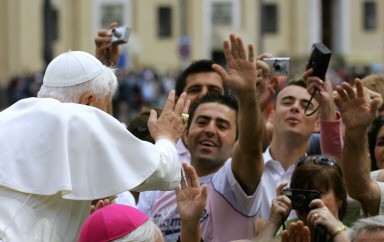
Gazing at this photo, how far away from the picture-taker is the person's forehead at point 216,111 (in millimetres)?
7410

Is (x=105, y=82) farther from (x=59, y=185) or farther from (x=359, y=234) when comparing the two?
(x=359, y=234)

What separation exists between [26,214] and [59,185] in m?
0.22

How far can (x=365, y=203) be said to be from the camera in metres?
6.53

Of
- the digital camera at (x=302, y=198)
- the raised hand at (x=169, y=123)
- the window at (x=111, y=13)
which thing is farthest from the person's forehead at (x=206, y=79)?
the window at (x=111, y=13)

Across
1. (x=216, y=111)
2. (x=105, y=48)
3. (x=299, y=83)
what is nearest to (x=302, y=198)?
(x=216, y=111)

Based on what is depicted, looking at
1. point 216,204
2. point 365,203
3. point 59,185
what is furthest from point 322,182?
point 59,185

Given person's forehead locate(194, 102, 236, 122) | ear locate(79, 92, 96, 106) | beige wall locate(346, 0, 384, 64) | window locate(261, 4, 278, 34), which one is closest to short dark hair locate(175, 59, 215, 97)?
person's forehead locate(194, 102, 236, 122)

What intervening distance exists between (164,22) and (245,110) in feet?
178

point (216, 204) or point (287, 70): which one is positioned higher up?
point (287, 70)

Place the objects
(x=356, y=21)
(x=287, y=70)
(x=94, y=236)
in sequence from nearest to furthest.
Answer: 1. (x=94, y=236)
2. (x=287, y=70)
3. (x=356, y=21)

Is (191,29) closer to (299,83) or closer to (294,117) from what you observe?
(299,83)

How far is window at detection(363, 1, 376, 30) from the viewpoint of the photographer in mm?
63906

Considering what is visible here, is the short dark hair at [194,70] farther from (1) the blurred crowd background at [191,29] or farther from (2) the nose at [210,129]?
(1) the blurred crowd background at [191,29]

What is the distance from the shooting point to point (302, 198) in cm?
616
